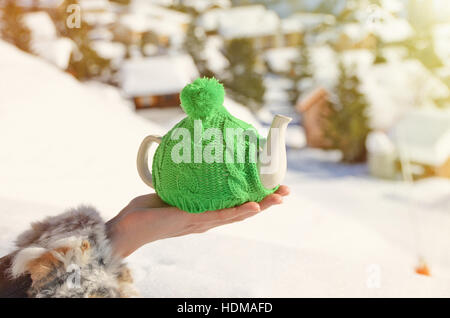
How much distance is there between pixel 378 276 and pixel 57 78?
1.18 m

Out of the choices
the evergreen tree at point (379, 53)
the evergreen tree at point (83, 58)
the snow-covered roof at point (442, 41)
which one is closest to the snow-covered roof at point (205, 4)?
the evergreen tree at point (83, 58)

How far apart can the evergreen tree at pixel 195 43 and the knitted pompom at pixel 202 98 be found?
3.11ft

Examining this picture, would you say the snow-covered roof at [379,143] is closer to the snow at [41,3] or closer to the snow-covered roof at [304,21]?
the snow-covered roof at [304,21]

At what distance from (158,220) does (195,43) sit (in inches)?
42.7

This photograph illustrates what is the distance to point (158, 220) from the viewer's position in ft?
2.00

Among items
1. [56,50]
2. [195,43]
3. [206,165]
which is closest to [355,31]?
[195,43]

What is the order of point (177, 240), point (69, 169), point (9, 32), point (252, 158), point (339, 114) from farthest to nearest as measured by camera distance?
point (339, 114)
point (9, 32)
point (69, 169)
point (177, 240)
point (252, 158)

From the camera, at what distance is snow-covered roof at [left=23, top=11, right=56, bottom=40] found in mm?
1323

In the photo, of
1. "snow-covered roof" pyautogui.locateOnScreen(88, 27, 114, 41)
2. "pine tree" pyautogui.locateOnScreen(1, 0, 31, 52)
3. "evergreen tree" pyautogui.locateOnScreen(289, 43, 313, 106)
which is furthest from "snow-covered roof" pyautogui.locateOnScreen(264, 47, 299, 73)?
"pine tree" pyautogui.locateOnScreen(1, 0, 31, 52)

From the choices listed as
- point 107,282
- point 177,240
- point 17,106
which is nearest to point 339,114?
point 177,240

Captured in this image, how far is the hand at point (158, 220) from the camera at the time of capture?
58 cm

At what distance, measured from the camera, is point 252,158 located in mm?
577

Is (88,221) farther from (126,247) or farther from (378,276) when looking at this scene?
(378,276)

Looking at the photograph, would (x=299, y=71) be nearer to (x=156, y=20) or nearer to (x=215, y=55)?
(x=215, y=55)
